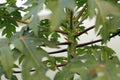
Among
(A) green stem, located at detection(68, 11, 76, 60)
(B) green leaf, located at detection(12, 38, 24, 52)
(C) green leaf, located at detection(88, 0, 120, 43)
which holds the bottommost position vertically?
(A) green stem, located at detection(68, 11, 76, 60)

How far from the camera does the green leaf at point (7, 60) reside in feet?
1.55

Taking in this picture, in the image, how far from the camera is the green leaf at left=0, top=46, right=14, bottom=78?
47 cm

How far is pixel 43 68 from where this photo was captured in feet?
1.63

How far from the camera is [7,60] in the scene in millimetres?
478

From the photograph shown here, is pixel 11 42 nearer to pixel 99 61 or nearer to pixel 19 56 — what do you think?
pixel 19 56

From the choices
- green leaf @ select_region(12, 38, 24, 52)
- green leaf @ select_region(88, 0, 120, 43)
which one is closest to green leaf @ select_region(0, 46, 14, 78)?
green leaf @ select_region(12, 38, 24, 52)

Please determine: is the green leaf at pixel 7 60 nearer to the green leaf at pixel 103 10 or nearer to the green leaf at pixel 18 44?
the green leaf at pixel 18 44

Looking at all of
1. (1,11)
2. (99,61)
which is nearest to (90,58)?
(99,61)

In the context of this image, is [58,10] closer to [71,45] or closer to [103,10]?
[103,10]

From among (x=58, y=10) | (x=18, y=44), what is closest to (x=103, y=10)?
(x=58, y=10)

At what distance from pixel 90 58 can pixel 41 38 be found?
12cm

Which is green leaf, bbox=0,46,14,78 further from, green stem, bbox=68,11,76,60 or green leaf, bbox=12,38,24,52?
green stem, bbox=68,11,76,60

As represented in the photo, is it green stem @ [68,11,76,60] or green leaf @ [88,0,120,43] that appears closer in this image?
green leaf @ [88,0,120,43]

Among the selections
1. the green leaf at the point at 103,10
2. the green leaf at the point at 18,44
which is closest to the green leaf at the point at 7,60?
the green leaf at the point at 18,44
